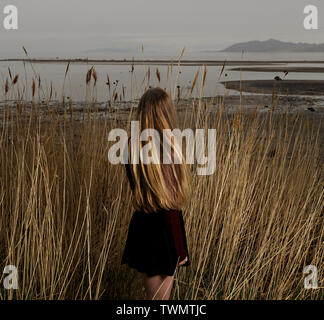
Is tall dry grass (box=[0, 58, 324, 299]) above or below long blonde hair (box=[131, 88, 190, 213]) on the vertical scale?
below

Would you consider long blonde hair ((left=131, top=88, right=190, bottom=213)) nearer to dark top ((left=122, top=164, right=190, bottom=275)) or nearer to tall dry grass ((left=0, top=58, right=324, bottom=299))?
dark top ((left=122, top=164, right=190, bottom=275))

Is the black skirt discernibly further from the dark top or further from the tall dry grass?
the tall dry grass

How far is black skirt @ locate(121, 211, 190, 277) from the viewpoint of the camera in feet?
5.49

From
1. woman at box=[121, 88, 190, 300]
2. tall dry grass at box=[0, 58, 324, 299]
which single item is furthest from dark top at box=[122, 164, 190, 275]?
tall dry grass at box=[0, 58, 324, 299]

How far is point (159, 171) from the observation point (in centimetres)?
165

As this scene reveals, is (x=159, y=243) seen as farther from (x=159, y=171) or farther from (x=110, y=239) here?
(x=110, y=239)

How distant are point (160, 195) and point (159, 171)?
0.10 meters

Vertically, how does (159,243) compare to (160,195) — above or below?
below

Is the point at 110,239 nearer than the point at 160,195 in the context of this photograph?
No

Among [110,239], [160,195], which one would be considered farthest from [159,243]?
[110,239]

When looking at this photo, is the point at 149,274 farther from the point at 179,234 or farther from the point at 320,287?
the point at 320,287

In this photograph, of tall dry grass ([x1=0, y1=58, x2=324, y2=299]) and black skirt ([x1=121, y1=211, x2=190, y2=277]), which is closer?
black skirt ([x1=121, y1=211, x2=190, y2=277])

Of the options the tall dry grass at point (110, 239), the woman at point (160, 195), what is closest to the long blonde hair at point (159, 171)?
the woman at point (160, 195)

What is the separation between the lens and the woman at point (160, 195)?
65.4 inches
